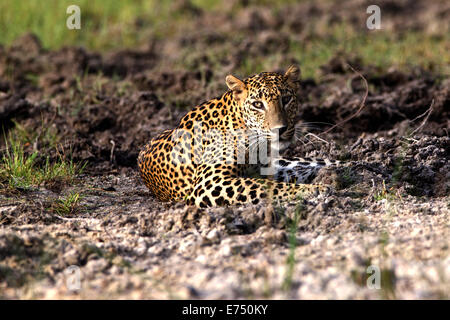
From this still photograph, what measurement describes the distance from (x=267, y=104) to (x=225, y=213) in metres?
1.12

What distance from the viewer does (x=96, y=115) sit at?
30.7 ft

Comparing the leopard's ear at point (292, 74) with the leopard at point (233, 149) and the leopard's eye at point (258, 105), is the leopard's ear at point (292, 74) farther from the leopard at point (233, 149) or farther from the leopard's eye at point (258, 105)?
the leopard's eye at point (258, 105)

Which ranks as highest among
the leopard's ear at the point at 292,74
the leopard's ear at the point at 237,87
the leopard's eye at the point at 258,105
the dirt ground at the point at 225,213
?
the leopard's ear at the point at 292,74

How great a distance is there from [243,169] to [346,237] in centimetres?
148

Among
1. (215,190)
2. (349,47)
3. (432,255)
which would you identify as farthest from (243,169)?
(349,47)

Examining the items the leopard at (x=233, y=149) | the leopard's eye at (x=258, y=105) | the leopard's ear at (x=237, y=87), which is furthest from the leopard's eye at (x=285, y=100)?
the leopard's ear at (x=237, y=87)

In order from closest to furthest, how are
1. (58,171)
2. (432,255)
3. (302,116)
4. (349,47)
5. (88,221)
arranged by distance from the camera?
(432,255)
(88,221)
(58,171)
(302,116)
(349,47)

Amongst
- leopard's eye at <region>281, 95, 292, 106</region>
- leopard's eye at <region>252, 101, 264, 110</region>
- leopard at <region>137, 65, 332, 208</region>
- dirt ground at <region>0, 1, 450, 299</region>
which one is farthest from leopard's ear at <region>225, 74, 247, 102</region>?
dirt ground at <region>0, 1, 450, 299</region>

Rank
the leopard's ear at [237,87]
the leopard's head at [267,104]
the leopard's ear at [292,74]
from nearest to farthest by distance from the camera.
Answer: the leopard's head at [267,104] < the leopard's ear at [237,87] < the leopard's ear at [292,74]

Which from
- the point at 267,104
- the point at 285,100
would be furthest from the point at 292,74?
the point at 267,104

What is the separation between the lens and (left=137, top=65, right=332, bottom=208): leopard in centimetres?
598

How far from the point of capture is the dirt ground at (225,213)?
443 centimetres
